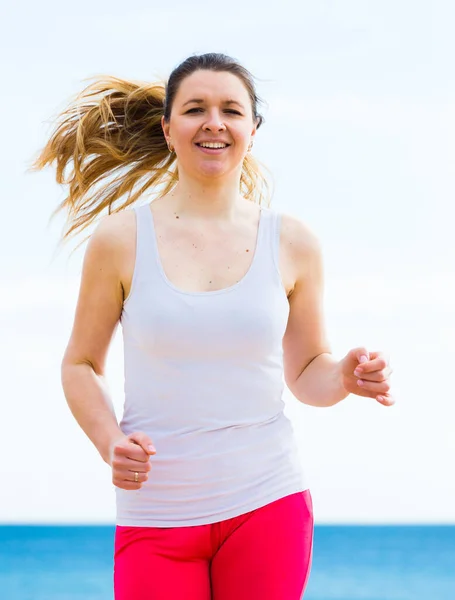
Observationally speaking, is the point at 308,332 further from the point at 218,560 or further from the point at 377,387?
the point at 218,560

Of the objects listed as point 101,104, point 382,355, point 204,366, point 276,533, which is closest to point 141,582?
point 276,533

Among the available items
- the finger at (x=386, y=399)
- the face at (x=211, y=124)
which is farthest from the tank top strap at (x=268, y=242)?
the finger at (x=386, y=399)

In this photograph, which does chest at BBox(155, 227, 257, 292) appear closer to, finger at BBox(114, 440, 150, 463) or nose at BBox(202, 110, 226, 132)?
nose at BBox(202, 110, 226, 132)

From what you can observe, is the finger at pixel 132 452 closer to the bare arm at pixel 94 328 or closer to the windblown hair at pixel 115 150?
the bare arm at pixel 94 328

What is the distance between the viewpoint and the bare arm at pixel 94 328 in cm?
234

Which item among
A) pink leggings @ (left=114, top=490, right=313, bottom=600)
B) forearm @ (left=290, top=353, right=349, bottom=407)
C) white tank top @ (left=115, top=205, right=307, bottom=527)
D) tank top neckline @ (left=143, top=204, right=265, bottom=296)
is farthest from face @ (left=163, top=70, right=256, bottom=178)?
pink leggings @ (left=114, top=490, right=313, bottom=600)

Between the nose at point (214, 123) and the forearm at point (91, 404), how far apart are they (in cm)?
58

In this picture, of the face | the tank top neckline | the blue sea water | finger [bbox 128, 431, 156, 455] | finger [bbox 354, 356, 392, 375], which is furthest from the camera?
the blue sea water

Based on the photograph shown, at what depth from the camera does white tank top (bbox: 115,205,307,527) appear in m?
2.24

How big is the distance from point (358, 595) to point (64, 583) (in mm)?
3072

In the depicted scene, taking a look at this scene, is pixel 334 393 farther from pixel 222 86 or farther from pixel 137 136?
pixel 137 136

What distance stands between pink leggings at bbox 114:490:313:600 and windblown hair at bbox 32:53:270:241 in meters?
1.01

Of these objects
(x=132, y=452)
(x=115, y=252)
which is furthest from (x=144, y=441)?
(x=115, y=252)

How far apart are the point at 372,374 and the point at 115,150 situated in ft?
3.55
